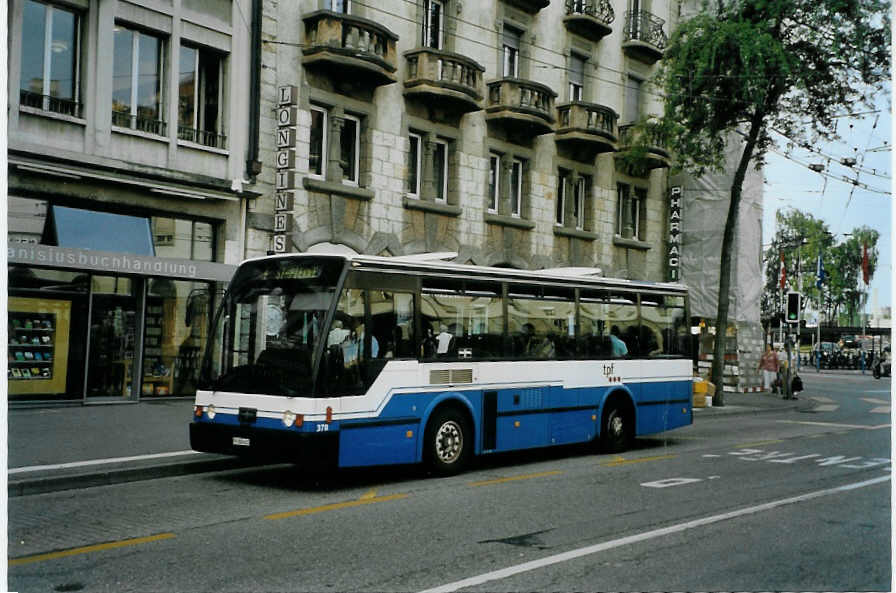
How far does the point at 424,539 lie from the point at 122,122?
12801mm

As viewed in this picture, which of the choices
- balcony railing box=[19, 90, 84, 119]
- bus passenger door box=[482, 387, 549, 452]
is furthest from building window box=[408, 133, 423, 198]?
bus passenger door box=[482, 387, 549, 452]

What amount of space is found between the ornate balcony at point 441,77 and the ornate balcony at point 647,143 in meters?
7.00

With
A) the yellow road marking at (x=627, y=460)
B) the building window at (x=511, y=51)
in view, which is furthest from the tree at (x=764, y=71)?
the yellow road marking at (x=627, y=460)

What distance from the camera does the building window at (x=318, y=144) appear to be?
2202 cm

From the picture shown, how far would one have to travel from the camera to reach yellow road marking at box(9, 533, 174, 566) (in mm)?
7218

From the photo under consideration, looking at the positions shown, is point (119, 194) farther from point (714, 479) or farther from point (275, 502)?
point (714, 479)

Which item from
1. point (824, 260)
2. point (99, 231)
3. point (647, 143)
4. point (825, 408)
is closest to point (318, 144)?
point (99, 231)

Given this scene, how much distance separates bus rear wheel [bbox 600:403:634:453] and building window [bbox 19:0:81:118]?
10.5 meters

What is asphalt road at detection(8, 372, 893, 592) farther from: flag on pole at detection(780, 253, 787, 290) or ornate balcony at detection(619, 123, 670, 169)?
flag on pole at detection(780, 253, 787, 290)

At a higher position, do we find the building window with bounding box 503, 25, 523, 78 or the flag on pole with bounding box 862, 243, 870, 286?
the building window with bounding box 503, 25, 523, 78

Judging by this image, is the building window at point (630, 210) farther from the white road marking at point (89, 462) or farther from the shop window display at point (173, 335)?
the white road marking at point (89, 462)

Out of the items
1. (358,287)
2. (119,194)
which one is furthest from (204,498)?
(119,194)

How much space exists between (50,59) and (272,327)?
29.1 ft

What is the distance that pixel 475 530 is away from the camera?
866 centimetres
